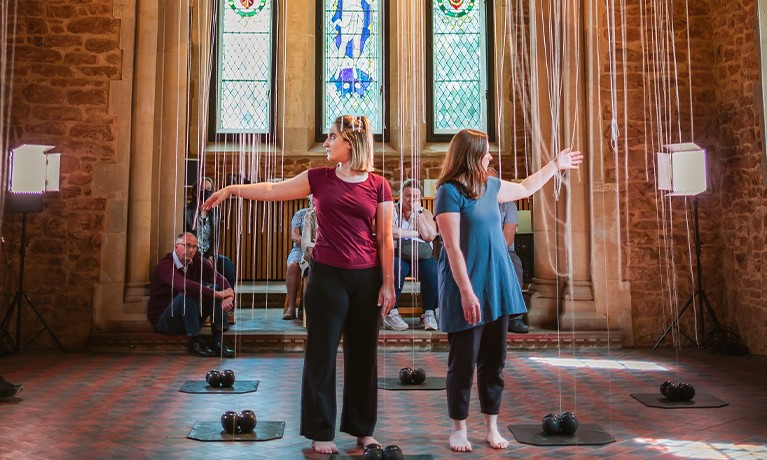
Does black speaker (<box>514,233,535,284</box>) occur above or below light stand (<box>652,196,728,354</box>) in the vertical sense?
above

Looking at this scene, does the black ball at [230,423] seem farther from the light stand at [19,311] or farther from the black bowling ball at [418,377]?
the light stand at [19,311]

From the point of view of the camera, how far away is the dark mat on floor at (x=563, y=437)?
130 inches

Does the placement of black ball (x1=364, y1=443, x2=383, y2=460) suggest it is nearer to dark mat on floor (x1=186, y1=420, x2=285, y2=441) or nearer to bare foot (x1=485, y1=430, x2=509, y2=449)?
bare foot (x1=485, y1=430, x2=509, y2=449)

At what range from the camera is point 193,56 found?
31.7 feet

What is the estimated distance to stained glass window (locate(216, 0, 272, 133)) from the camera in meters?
9.84

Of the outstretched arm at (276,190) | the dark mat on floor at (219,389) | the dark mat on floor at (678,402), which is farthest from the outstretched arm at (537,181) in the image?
the dark mat on floor at (219,389)

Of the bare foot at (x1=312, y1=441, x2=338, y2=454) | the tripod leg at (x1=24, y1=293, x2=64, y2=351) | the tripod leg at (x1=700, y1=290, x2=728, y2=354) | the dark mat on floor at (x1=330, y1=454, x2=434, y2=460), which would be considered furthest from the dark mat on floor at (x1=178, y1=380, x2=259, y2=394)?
the tripod leg at (x1=700, y1=290, x2=728, y2=354)

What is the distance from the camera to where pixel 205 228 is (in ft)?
22.4

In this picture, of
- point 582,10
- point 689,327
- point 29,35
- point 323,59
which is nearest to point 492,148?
point 323,59

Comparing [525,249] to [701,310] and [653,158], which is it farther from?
[701,310]

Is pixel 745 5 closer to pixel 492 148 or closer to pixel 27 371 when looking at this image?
pixel 492 148

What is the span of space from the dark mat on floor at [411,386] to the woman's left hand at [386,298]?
1.63 metres

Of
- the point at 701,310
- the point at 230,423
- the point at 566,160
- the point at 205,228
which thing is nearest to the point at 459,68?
the point at 205,228

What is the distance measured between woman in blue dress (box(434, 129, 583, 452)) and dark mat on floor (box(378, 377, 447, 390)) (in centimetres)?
140
